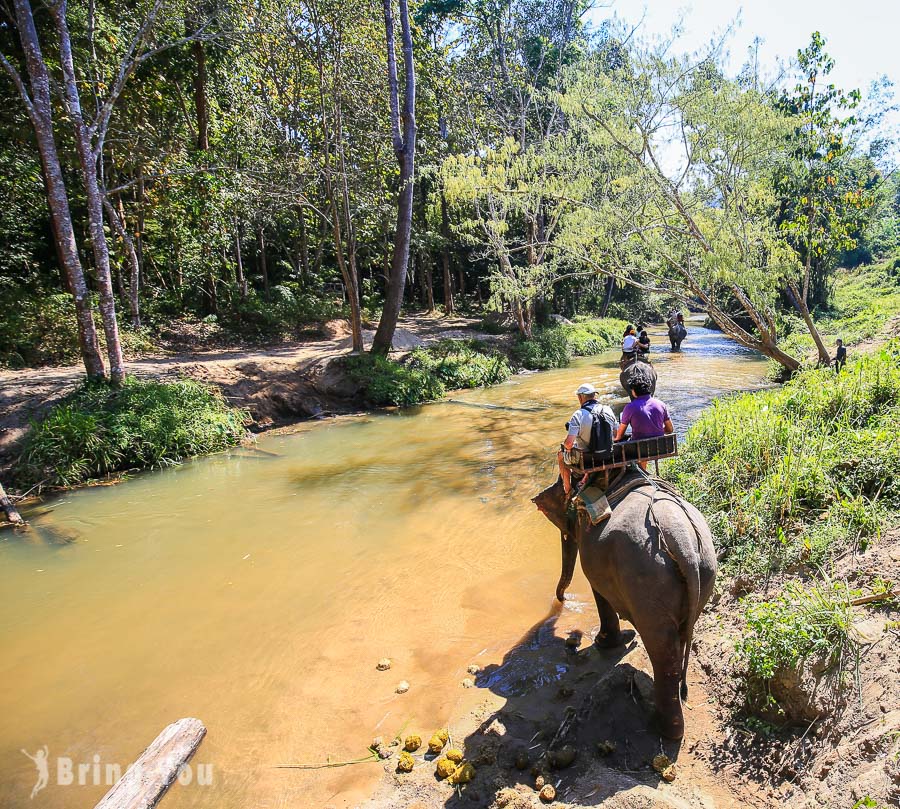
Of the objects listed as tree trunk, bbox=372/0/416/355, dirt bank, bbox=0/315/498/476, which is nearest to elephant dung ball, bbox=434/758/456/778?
dirt bank, bbox=0/315/498/476

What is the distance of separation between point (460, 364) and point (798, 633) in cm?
1470

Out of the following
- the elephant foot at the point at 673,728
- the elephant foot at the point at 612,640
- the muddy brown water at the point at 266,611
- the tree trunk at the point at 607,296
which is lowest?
the muddy brown water at the point at 266,611

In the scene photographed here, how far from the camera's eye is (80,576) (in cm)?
617

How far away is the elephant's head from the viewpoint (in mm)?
4598

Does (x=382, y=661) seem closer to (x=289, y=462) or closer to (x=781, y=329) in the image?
(x=289, y=462)

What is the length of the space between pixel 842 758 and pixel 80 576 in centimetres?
716

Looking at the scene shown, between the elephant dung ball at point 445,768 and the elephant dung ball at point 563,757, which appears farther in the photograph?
the elephant dung ball at point 445,768

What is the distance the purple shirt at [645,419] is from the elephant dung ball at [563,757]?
205 cm

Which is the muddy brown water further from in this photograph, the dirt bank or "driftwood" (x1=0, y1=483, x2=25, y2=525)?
the dirt bank

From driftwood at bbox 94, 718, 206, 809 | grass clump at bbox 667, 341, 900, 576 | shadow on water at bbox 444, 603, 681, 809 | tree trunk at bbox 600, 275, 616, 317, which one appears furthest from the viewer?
tree trunk at bbox 600, 275, 616, 317

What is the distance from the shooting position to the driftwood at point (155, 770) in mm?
2535
